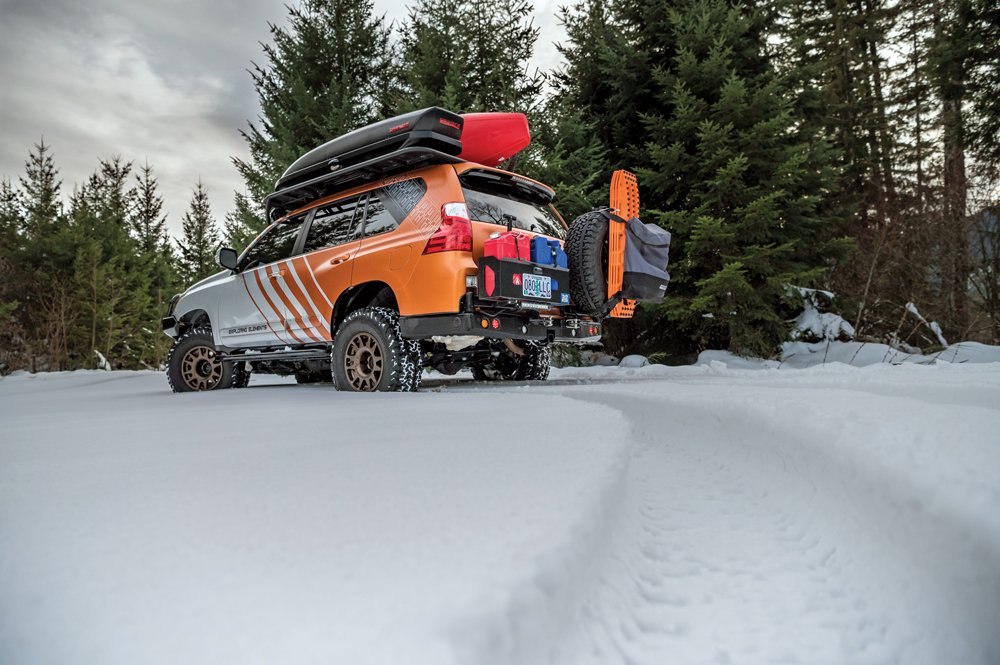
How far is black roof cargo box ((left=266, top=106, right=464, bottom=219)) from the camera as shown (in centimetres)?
440

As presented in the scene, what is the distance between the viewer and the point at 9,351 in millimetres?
15953

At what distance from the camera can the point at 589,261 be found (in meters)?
4.52

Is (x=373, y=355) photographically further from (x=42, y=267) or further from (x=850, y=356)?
(x=42, y=267)

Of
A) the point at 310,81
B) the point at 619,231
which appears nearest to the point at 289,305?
the point at 619,231

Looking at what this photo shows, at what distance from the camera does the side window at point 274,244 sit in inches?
214

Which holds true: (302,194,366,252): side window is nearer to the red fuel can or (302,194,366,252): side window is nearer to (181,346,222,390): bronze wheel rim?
the red fuel can

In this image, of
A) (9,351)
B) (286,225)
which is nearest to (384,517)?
(286,225)

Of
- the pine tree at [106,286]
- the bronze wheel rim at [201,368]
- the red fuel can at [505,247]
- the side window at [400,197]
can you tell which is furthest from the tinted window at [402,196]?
the pine tree at [106,286]

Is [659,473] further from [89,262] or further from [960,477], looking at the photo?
[89,262]

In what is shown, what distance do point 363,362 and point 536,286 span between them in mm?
1583

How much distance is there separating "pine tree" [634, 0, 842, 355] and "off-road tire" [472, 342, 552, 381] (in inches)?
98.3

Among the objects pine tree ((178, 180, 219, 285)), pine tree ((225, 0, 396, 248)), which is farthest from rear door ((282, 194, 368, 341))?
pine tree ((178, 180, 219, 285))

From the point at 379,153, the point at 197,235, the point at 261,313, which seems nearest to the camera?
the point at 379,153

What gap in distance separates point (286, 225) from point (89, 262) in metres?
18.6
